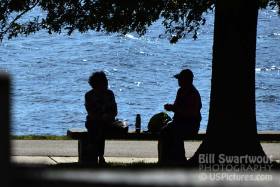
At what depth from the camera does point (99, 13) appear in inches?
432

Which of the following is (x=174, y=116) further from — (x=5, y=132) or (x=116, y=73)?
(x=116, y=73)

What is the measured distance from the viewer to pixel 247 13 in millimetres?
9250

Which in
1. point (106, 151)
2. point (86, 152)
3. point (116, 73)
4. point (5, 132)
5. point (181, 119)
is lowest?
point (116, 73)

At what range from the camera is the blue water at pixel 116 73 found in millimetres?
35206

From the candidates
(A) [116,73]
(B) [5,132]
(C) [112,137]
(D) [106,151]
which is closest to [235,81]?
(C) [112,137]

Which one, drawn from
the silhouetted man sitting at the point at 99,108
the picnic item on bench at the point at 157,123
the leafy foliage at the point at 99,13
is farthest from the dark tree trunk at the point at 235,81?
the leafy foliage at the point at 99,13

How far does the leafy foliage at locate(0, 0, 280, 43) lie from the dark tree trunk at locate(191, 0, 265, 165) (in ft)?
5.71

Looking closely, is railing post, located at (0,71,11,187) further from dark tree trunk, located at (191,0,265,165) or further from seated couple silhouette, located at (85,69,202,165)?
seated couple silhouette, located at (85,69,202,165)

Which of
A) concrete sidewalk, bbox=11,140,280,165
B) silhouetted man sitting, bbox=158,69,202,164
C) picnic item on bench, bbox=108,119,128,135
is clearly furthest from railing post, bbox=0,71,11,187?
concrete sidewalk, bbox=11,140,280,165

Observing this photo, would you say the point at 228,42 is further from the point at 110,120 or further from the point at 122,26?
the point at 122,26

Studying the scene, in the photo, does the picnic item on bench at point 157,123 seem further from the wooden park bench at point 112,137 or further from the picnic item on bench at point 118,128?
the picnic item on bench at point 118,128

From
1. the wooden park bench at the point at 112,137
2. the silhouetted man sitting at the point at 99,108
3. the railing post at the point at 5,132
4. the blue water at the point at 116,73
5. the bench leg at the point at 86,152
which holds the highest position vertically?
the railing post at the point at 5,132

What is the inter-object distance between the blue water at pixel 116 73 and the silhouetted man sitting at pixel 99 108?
15650 mm

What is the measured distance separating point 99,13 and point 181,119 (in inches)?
86.9
